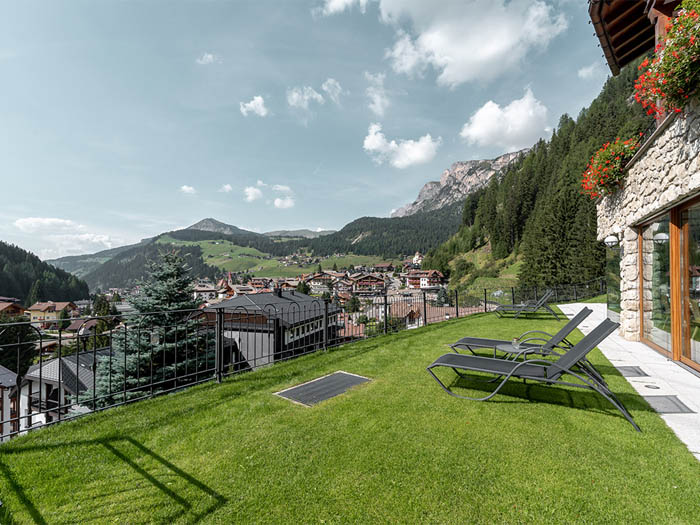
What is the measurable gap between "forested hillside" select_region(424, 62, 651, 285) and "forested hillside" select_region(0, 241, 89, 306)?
120468 mm

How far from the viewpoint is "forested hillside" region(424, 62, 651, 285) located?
100 ft

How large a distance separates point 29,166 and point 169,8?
17946 millimetres

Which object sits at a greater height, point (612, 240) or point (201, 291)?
point (612, 240)

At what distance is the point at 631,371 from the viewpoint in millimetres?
5035

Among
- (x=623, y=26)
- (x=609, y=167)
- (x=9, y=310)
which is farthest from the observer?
(x=9, y=310)

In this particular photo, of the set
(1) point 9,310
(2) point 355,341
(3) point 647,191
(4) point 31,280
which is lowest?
(1) point 9,310

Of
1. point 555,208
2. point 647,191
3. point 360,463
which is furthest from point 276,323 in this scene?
point 555,208

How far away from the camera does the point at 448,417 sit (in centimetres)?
346

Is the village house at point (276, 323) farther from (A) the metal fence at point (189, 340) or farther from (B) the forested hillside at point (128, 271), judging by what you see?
(B) the forested hillside at point (128, 271)

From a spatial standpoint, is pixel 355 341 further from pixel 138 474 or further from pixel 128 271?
pixel 128 271

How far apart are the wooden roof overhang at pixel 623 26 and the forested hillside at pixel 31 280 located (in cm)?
13306

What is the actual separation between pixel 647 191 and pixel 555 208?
3444 cm

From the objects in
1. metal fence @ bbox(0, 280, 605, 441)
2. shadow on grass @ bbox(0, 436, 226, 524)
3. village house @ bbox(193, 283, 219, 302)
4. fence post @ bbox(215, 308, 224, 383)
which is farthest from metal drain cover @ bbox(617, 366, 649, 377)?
village house @ bbox(193, 283, 219, 302)

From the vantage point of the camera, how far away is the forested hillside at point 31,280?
95.8 m
